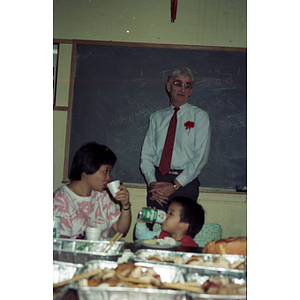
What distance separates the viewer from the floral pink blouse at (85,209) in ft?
3.79

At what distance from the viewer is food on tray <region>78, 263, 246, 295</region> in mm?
757

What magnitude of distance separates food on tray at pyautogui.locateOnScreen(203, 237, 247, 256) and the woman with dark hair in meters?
0.32

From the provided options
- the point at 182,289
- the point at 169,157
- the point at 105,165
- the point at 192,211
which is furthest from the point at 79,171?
the point at 182,289

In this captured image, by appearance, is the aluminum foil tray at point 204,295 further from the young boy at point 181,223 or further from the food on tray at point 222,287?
the young boy at point 181,223

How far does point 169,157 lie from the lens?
118cm

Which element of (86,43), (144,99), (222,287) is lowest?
(222,287)

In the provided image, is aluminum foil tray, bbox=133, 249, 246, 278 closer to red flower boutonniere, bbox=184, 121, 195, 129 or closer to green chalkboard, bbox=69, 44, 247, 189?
green chalkboard, bbox=69, 44, 247, 189

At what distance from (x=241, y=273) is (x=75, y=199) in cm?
66

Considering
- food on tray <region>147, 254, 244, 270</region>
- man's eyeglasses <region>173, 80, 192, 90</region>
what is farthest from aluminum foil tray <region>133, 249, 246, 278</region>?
man's eyeglasses <region>173, 80, 192, 90</region>

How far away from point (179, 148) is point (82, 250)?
51cm

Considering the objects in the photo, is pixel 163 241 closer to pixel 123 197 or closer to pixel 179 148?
pixel 123 197

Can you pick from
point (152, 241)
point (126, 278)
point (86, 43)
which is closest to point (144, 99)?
point (86, 43)

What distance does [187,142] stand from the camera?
A: 1177mm
